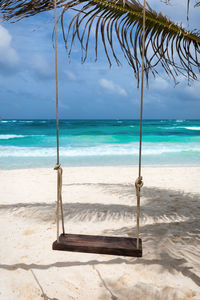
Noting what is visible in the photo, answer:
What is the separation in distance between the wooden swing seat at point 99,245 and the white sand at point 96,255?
424 millimetres

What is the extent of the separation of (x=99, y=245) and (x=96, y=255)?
0.81m

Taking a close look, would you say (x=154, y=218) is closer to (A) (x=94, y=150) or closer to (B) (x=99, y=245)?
(B) (x=99, y=245)

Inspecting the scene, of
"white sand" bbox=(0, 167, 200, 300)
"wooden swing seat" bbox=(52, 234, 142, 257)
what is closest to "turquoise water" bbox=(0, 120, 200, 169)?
"white sand" bbox=(0, 167, 200, 300)

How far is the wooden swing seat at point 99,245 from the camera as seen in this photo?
4.63 feet

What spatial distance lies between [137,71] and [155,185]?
2.84 m

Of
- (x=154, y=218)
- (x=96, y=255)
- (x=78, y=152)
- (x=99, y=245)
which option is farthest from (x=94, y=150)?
(x=99, y=245)

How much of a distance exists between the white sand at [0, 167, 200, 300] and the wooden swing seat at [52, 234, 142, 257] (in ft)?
1.39

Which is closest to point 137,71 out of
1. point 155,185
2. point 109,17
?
point 109,17

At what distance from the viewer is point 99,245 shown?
1438 millimetres

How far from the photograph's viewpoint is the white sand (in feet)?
5.71

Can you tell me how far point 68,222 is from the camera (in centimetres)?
293

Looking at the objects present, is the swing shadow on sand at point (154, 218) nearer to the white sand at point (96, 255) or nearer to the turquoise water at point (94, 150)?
the white sand at point (96, 255)

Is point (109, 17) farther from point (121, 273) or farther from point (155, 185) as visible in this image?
point (155, 185)

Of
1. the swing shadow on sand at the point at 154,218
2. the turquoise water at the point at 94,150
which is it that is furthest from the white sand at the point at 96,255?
the turquoise water at the point at 94,150
